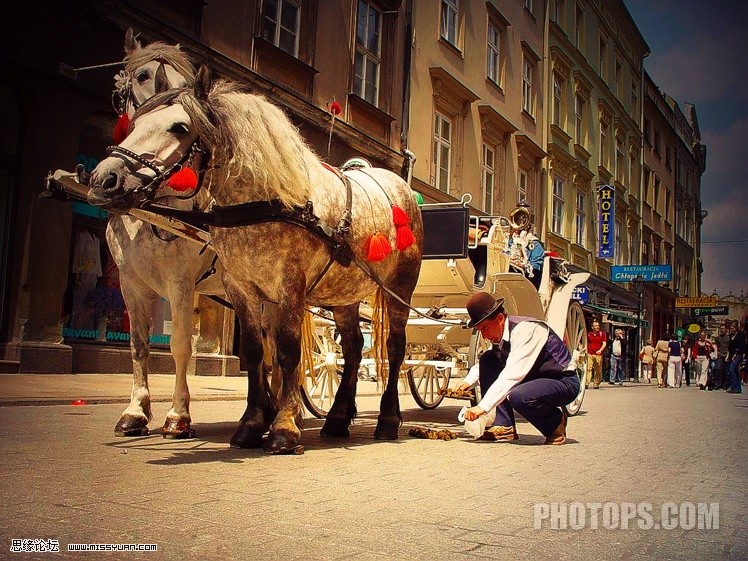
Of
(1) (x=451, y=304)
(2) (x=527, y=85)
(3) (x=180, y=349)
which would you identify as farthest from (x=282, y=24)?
(2) (x=527, y=85)

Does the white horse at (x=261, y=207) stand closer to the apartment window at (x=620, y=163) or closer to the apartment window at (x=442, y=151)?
the apartment window at (x=442, y=151)

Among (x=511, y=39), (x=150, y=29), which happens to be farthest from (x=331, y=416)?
(x=511, y=39)

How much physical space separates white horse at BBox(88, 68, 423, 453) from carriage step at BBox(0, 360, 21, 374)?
5.53m

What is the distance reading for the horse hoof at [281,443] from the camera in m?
4.78

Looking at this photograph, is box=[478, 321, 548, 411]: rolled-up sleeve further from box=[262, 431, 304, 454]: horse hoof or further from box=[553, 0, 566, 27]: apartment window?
box=[553, 0, 566, 27]: apartment window

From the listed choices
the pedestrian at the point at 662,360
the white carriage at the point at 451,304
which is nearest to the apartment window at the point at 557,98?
the pedestrian at the point at 662,360

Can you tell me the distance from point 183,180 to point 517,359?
285 centimetres

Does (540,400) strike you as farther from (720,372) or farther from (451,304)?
(720,372)

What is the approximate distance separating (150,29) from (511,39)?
51.8ft

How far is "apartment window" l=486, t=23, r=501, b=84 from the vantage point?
23250mm

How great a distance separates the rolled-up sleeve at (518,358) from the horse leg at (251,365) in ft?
5.17

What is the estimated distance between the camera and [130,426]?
532cm

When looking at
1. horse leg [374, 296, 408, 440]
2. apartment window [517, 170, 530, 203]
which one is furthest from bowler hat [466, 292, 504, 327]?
apartment window [517, 170, 530, 203]

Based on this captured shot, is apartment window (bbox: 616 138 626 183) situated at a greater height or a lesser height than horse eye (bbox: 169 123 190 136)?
greater
